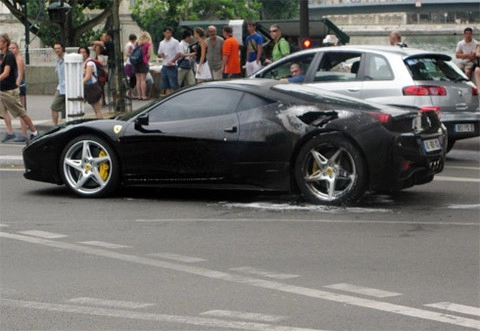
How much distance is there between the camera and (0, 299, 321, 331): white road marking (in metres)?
7.11

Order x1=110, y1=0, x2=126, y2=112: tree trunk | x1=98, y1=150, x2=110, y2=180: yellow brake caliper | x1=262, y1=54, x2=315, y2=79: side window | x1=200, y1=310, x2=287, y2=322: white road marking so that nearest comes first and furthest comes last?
x1=200, y1=310, x2=287, y2=322: white road marking
x1=98, y1=150, x2=110, y2=180: yellow brake caliper
x1=262, y1=54, x2=315, y2=79: side window
x1=110, y1=0, x2=126, y2=112: tree trunk

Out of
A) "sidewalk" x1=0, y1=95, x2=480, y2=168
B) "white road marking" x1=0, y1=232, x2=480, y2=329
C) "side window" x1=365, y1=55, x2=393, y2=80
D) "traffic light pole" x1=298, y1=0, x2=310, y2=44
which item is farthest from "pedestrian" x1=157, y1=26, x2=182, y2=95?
"white road marking" x1=0, y1=232, x2=480, y2=329

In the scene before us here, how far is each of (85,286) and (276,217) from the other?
3.60 m

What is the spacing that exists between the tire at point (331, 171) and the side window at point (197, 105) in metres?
1.06

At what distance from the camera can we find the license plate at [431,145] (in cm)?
1228

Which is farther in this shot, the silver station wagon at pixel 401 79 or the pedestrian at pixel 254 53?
the pedestrian at pixel 254 53

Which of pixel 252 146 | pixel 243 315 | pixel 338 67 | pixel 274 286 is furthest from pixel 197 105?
pixel 243 315

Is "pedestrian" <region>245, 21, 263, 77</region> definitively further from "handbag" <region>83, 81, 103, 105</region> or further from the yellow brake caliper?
the yellow brake caliper

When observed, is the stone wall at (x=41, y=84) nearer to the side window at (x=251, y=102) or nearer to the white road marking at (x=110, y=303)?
the side window at (x=251, y=102)

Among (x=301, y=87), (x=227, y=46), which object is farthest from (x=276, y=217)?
(x=227, y=46)

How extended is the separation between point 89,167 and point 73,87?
649cm

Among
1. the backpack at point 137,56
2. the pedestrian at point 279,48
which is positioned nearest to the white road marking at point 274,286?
the pedestrian at point 279,48

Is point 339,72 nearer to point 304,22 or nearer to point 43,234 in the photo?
point 304,22

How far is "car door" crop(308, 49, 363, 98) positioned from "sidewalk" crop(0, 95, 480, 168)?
276 cm
